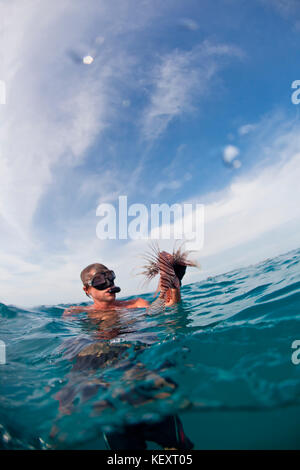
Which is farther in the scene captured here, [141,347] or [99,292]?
[99,292]

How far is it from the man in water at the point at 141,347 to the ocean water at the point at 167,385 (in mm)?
30

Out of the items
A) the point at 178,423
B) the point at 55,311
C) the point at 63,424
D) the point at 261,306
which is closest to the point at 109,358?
the point at 63,424

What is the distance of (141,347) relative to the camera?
4.06 meters

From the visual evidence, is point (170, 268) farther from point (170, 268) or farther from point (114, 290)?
point (114, 290)

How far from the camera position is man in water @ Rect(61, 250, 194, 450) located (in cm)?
264

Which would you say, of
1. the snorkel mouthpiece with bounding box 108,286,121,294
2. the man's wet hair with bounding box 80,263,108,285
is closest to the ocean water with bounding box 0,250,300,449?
the snorkel mouthpiece with bounding box 108,286,121,294

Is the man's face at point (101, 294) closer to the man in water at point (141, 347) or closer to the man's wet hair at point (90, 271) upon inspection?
the man in water at point (141, 347)

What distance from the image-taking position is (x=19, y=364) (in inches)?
183

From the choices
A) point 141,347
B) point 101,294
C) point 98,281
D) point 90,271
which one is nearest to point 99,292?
point 101,294

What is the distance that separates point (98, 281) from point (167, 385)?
11.0ft
